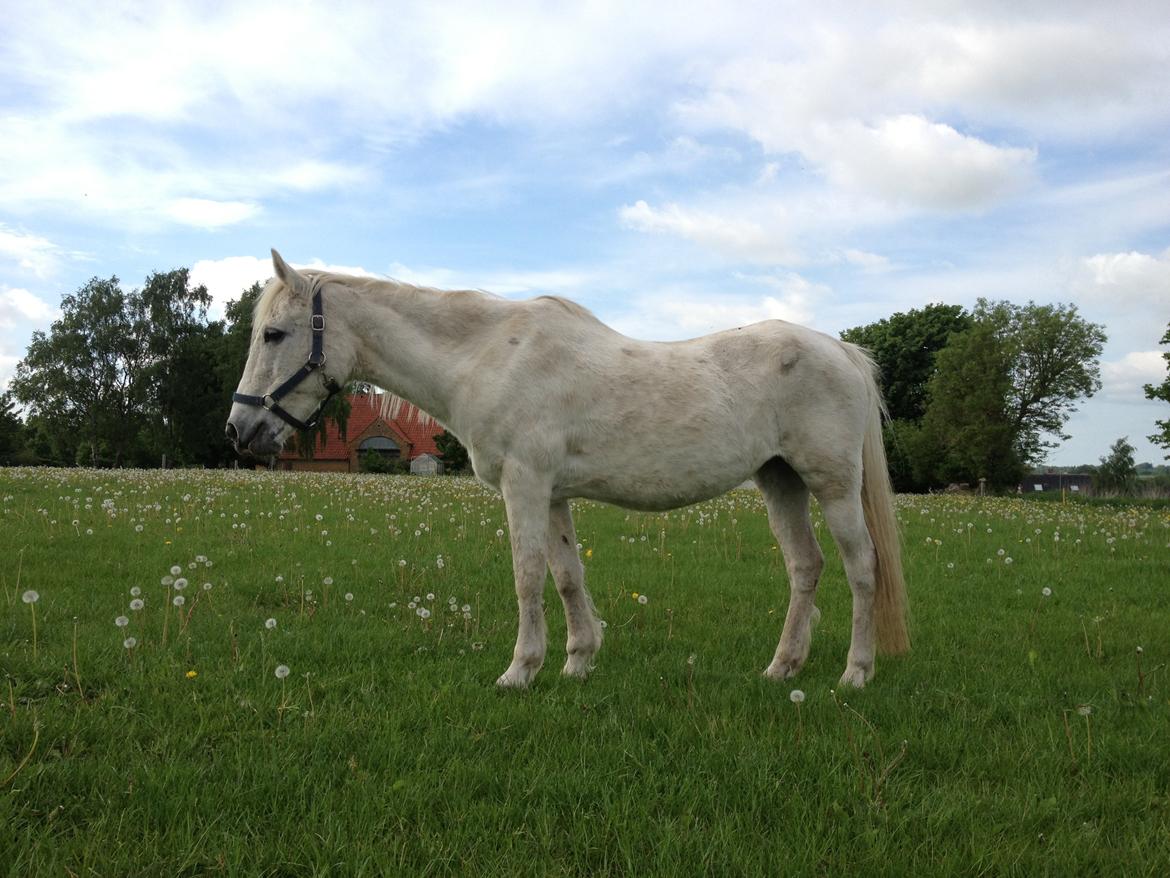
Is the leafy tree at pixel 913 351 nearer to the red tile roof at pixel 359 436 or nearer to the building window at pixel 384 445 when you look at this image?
the red tile roof at pixel 359 436

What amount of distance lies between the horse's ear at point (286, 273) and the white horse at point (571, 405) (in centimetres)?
1

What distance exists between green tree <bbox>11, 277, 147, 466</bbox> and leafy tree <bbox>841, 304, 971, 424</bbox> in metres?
61.6

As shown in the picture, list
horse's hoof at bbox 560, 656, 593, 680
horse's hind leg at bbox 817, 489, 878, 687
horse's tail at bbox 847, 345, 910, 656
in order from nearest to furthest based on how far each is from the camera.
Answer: horse's hoof at bbox 560, 656, 593, 680, horse's hind leg at bbox 817, 489, 878, 687, horse's tail at bbox 847, 345, 910, 656

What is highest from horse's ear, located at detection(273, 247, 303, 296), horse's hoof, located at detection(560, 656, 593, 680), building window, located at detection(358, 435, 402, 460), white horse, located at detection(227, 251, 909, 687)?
building window, located at detection(358, 435, 402, 460)

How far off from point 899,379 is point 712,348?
58389mm

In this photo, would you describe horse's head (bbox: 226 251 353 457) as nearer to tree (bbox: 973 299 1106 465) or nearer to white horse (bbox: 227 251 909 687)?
white horse (bbox: 227 251 909 687)

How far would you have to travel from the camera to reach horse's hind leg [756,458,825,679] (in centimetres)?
580

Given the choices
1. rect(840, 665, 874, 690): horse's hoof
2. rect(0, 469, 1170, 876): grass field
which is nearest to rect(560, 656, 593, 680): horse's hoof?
rect(0, 469, 1170, 876): grass field

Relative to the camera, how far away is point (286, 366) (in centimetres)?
530

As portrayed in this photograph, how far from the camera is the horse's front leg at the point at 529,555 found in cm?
515

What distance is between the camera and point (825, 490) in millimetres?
5781

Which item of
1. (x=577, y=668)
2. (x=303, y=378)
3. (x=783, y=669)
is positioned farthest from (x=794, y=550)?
(x=303, y=378)

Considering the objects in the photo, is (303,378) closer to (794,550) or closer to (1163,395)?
(794,550)

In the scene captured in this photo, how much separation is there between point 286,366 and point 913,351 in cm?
6014
